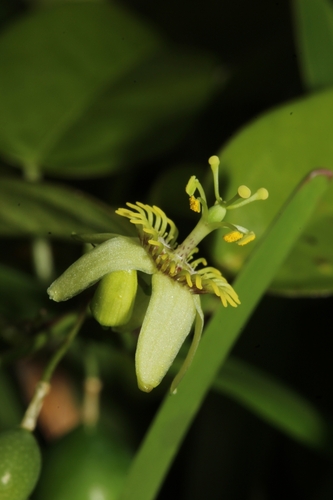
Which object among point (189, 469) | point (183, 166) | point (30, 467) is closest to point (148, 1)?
point (183, 166)

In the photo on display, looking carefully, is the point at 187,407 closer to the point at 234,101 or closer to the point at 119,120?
the point at 119,120

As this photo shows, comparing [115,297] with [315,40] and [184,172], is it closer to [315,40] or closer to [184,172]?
[184,172]

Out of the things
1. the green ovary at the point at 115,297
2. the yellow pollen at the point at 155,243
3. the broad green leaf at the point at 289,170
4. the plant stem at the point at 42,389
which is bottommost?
the plant stem at the point at 42,389

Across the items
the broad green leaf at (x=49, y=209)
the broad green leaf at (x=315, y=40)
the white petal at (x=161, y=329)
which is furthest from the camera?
the broad green leaf at (x=315, y=40)

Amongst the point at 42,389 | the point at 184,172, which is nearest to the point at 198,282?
the point at 42,389

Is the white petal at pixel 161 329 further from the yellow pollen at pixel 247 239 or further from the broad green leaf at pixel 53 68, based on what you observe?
the broad green leaf at pixel 53 68

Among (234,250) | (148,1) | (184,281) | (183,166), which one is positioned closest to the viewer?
(184,281)

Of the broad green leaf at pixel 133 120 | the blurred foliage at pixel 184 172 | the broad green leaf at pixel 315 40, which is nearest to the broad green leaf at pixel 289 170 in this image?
the blurred foliage at pixel 184 172
